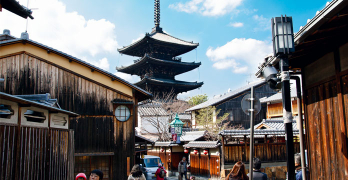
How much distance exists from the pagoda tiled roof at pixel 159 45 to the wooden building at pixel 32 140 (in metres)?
31.9

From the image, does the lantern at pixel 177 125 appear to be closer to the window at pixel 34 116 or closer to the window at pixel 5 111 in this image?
the window at pixel 34 116

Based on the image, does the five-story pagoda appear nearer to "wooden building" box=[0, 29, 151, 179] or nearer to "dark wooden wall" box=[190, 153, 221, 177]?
"dark wooden wall" box=[190, 153, 221, 177]

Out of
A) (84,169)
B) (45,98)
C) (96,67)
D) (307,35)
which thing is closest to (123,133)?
(84,169)

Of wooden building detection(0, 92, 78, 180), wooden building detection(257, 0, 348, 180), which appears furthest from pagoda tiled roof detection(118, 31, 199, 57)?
wooden building detection(257, 0, 348, 180)

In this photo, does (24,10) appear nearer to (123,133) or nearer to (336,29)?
(336,29)

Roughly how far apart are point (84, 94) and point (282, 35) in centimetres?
1132

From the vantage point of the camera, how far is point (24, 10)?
676cm

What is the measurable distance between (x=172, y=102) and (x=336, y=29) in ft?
114

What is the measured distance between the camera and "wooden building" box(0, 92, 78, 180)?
546 centimetres

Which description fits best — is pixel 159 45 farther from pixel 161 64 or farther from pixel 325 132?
pixel 325 132

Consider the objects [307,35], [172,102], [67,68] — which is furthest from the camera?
[172,102]

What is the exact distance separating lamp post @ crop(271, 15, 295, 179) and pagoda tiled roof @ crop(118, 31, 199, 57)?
1364 inches

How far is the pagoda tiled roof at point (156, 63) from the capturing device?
39328 mm

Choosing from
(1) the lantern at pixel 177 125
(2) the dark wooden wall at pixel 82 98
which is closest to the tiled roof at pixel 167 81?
(1) the lantern at pixel 177 125
